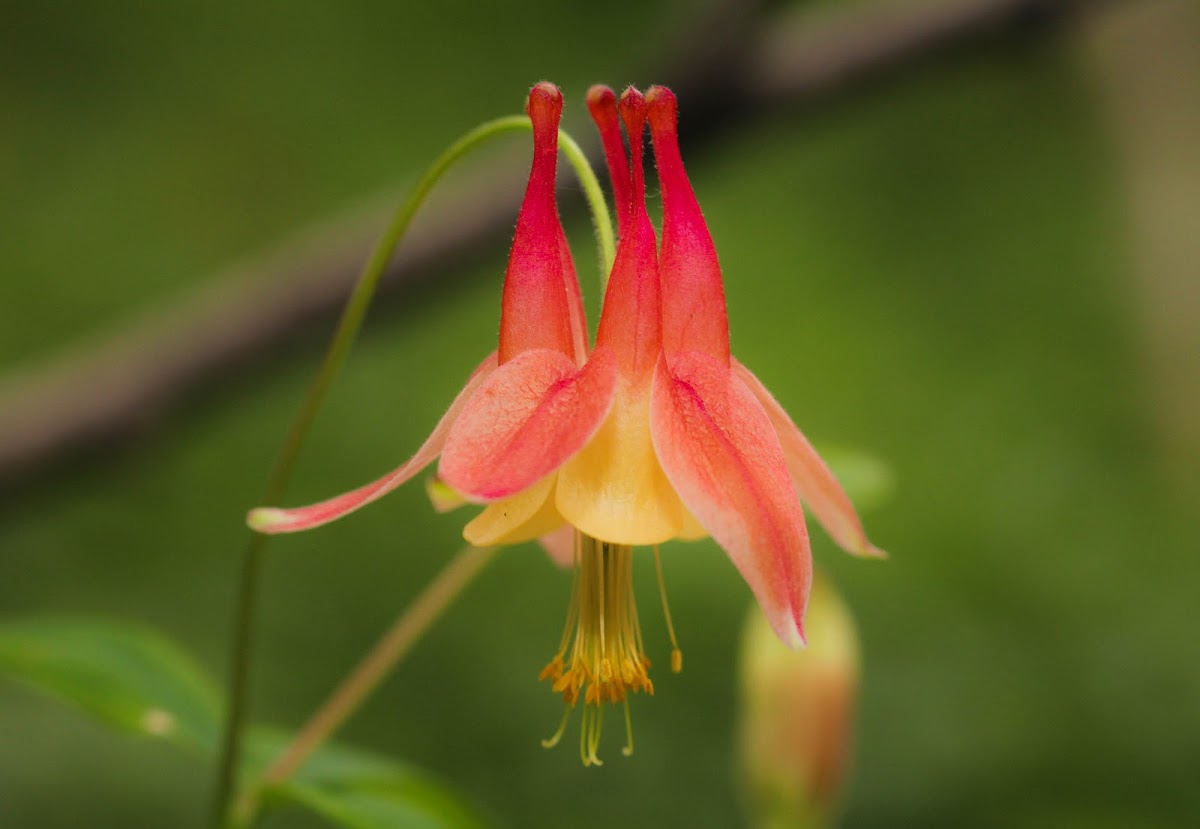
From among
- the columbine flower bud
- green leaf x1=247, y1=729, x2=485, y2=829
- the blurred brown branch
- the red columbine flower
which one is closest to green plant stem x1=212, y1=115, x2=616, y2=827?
the red columbine flower

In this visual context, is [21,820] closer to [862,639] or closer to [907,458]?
[862,639]

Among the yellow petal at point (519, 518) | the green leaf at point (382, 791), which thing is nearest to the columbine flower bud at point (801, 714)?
the green leaf at point (382, 791)

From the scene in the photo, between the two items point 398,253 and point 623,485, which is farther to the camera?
point 398,253

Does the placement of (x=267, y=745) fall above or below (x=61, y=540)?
below

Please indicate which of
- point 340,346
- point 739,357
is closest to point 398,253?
point 340,346

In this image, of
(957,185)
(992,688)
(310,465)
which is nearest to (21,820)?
(310,465)

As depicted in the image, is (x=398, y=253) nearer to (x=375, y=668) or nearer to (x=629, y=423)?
(x=375, y=668)

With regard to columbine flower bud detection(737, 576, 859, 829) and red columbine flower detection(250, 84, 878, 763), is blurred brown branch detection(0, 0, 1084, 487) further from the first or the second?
red columbine flower detection(250, 84, 878, 763)
